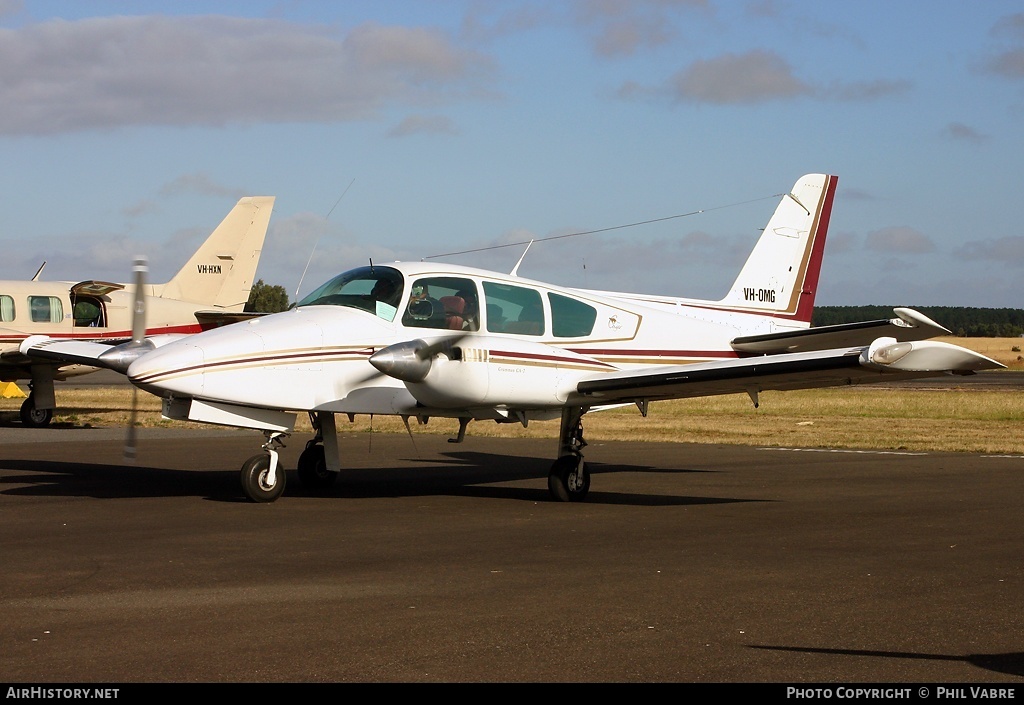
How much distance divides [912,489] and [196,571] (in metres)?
9.36

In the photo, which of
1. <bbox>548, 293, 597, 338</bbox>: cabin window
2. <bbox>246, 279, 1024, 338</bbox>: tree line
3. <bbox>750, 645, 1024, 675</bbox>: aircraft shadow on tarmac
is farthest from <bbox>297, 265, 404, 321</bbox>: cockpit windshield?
<bbox>246, 279, 1024, 338</bbox>: tree line

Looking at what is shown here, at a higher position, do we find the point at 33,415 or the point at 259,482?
the point at 259,482

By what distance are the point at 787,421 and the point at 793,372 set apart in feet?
54.5

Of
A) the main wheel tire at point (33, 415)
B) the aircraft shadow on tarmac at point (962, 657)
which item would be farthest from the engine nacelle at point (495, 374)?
the main wheel tire at point (33, 415)

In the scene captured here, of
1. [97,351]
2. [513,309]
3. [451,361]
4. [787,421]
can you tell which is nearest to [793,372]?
[513,309]

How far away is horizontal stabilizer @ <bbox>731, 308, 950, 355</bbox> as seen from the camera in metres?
14.1

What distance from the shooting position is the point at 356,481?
15.5 meters

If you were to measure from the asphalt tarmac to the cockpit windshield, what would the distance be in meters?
2.25

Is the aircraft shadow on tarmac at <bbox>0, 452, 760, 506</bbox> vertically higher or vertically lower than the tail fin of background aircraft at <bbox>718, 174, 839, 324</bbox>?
lower

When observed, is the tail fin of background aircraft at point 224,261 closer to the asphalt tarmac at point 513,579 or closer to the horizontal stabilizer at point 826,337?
the asphalt tarmac at point 513,579

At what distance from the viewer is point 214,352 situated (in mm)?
11945

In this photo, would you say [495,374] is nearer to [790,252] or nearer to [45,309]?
[790,252]

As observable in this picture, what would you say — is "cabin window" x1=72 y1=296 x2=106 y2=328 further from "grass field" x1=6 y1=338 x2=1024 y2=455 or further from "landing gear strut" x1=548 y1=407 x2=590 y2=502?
"landing gear strut" x1=548 y1=407 x2=590 y2=502

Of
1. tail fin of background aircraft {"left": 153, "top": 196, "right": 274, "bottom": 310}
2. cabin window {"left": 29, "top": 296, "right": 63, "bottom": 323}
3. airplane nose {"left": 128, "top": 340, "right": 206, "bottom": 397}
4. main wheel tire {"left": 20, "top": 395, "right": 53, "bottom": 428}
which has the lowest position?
main wheel tire {"left": 20, "top": 395, "right": 53, "bottom": 428}
